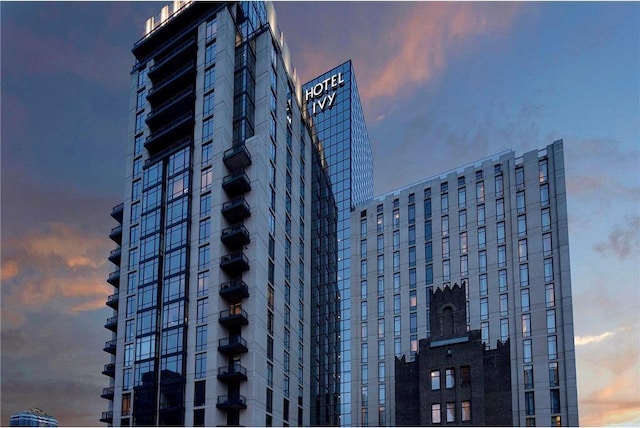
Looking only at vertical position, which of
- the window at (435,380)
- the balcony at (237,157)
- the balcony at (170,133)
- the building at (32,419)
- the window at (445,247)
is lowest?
the building at (32,419)

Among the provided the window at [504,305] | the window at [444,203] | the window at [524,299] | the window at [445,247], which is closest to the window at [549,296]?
the window at [524,299]

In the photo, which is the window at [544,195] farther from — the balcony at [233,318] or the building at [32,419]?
the building at [32,419]

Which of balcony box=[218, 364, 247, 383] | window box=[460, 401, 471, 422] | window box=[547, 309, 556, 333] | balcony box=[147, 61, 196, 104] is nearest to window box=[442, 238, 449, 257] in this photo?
window box=[547, 309, 556, 333]

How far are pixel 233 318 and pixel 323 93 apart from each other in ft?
219

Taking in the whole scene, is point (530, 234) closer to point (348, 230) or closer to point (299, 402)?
point (348, 230)

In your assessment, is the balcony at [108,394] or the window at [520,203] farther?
the window at [520,203]

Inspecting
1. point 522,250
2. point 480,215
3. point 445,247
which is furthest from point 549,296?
point 445,247

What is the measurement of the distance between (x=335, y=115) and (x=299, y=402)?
189 feet

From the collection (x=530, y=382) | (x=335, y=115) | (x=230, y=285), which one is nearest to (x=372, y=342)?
(x=530, y=382)

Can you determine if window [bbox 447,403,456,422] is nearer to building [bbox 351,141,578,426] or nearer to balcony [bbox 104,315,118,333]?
building [bbox 351,141,578,426]

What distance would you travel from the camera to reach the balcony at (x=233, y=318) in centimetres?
7519

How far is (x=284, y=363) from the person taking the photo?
88.0 metres

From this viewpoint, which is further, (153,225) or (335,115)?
(335,115)

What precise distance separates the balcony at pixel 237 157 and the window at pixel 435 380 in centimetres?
3751
